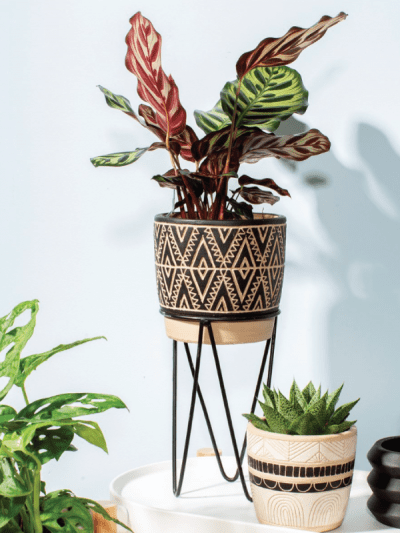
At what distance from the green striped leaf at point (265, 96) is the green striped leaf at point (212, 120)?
124 mm

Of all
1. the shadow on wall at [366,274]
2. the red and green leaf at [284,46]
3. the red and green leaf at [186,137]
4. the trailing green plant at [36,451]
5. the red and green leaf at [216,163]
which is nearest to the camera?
the trailing green plant at [36,451]

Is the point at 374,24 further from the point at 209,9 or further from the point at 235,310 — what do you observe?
the point at 235,310

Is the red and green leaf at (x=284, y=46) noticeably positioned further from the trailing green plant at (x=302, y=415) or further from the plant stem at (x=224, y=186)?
the trailing green plant at (x=302, y=415)

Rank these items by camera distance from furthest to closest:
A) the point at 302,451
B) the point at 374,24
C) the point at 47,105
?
the point at 47,105 → the point at 374,24 → the point at 302,451

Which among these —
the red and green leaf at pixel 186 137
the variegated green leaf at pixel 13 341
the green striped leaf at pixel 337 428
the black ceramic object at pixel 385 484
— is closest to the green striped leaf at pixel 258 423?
the green striped leaf at pixel 337 428

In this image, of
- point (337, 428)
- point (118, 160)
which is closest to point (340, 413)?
point (337, 428)

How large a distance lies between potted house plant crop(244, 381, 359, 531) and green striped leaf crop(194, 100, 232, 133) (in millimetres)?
578

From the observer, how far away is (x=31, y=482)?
39.2 inches

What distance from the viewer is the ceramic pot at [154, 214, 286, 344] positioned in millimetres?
1213

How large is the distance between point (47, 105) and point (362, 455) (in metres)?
1.13

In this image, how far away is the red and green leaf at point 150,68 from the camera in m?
1.20

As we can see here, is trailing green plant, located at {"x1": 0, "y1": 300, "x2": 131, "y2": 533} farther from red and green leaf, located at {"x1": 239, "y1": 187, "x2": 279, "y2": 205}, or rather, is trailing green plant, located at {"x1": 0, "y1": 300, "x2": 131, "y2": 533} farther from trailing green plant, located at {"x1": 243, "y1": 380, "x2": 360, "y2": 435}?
red and green leaf, located at {"x1": 239, "y1": 187, "x2": 279, "y2": 205}

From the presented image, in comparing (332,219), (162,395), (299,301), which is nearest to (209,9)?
(332,219)

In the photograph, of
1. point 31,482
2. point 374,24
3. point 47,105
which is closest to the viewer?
point 31,482
